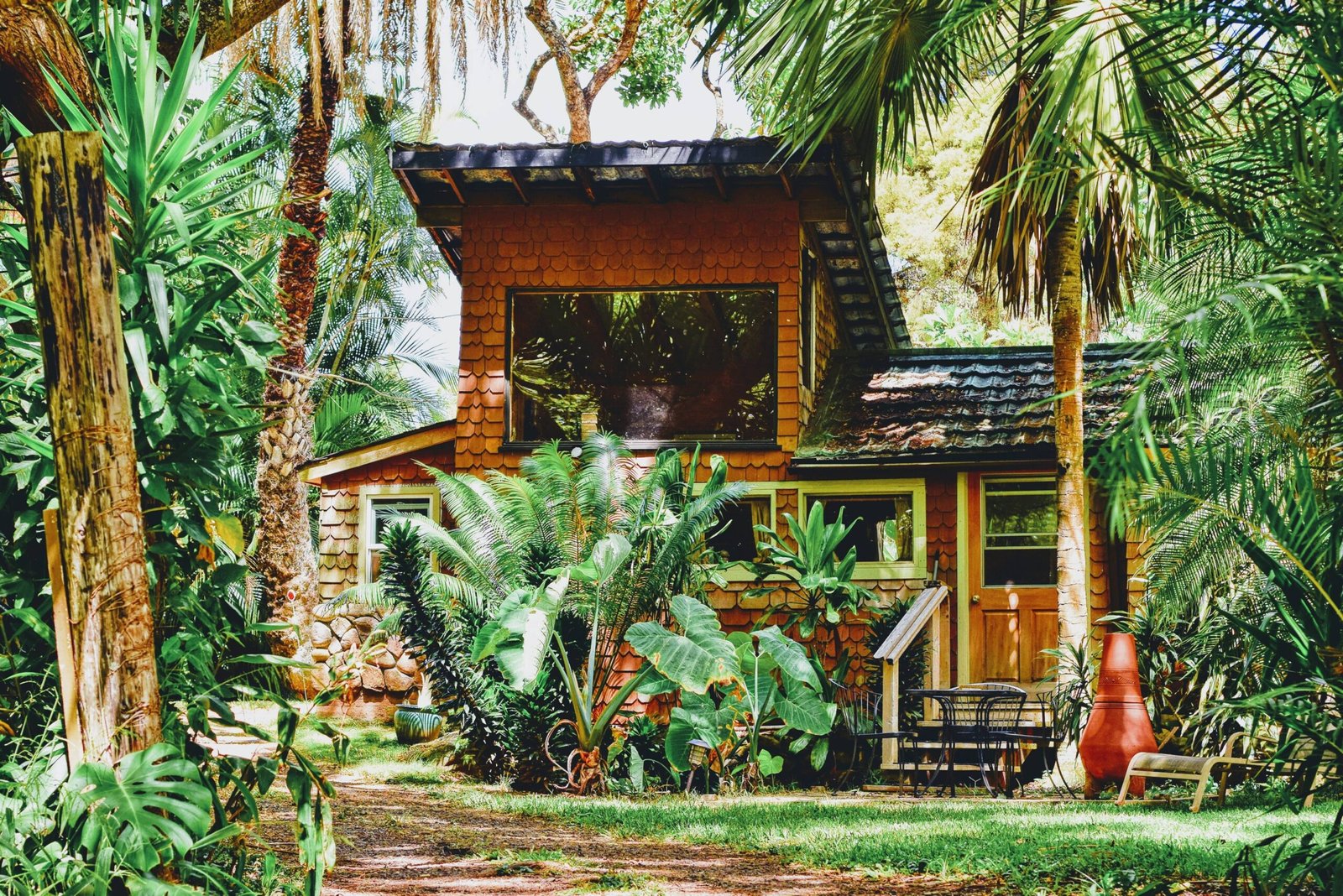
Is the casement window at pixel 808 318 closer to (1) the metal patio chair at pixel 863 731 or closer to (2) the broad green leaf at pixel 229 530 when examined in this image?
(1) the metal patio chair at pixel 863 731

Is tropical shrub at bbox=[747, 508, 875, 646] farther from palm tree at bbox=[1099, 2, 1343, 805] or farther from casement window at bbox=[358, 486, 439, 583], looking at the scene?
palm tree at bbox=[1099, 2, 1343, 805]

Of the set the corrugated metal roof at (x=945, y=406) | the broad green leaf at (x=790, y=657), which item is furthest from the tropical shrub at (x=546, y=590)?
the corrugated metal roof at (x=945, y=406)

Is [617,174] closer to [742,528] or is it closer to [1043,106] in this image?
[742,528]

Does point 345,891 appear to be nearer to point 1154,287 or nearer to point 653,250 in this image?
point 1154,287

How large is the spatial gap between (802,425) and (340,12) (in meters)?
6.88

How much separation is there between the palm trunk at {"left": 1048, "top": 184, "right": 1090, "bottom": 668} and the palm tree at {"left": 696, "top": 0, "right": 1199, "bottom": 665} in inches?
0.5

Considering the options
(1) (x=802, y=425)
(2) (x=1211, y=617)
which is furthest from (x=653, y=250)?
(2) (x=1211, y=617)

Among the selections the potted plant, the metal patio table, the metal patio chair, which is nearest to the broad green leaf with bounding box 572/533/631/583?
the potted plant

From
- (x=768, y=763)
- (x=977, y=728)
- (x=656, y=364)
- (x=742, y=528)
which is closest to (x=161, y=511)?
(x=768, y=763)

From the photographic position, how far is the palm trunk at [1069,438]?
1141cm

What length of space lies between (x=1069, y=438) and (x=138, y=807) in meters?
9.28

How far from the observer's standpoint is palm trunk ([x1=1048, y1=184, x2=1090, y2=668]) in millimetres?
11414

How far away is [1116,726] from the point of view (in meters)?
9.73

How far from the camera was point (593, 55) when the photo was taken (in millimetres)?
24969
